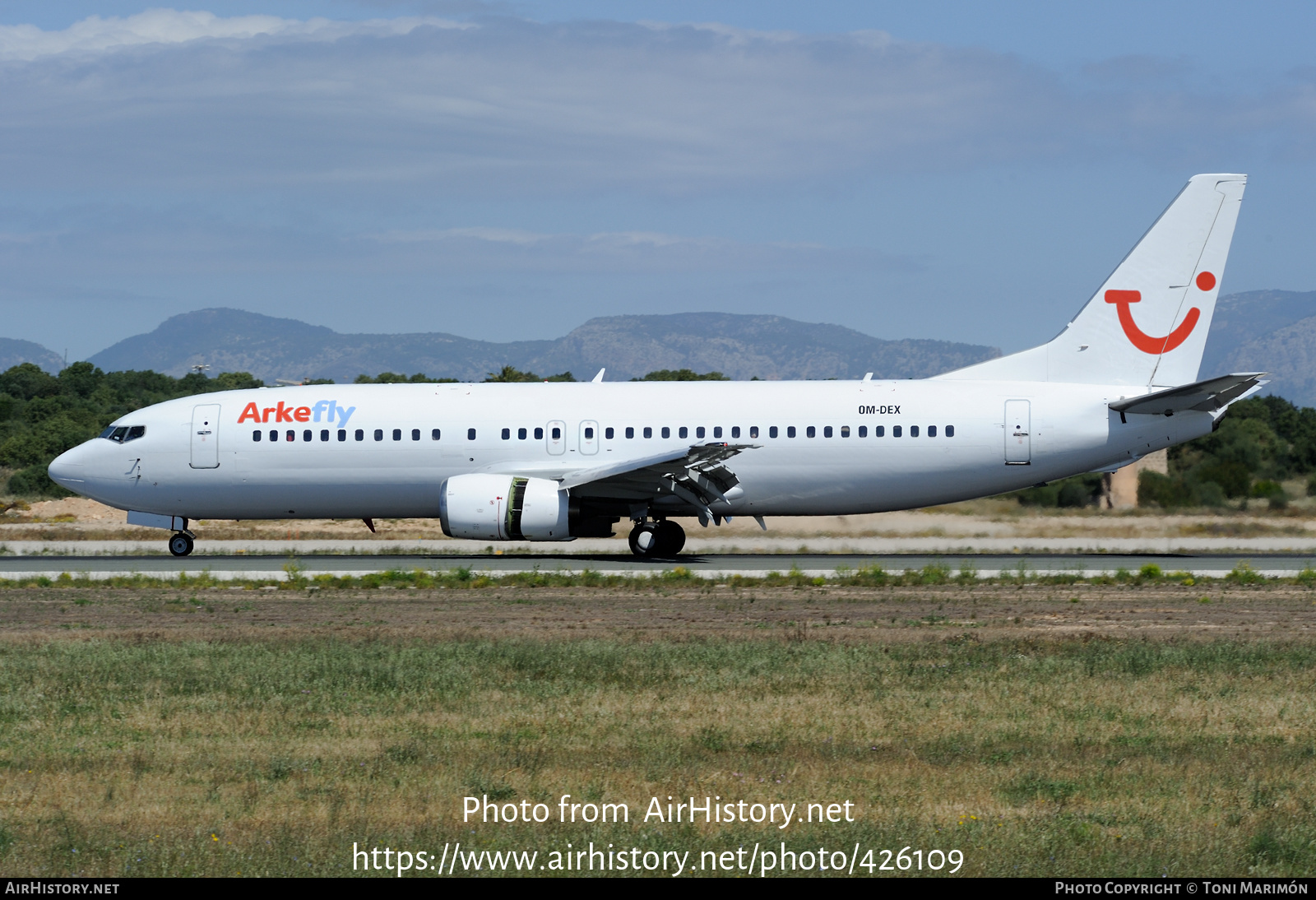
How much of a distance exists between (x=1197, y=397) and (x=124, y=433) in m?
23.5

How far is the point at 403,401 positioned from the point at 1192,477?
23.5m

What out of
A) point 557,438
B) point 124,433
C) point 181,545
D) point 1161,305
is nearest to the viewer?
point 1161,305

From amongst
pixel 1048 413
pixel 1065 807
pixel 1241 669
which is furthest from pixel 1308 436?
pixel 1065 807

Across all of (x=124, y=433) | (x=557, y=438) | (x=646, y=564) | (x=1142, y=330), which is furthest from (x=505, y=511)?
(x=1142, y=330)

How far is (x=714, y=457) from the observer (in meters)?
27.6

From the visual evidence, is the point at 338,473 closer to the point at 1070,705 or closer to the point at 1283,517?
the point at 1070,705

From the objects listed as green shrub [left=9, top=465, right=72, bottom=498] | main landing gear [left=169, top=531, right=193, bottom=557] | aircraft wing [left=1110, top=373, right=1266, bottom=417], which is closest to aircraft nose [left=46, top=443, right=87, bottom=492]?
main landing gear [left=169, top=531, right=193, bottom=557]

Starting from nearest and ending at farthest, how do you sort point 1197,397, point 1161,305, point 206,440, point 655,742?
point 655,742 → point 1197,397 → point 1161,305 → point 206,440

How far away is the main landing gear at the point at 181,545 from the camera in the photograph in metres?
31.3

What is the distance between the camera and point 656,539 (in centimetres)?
2903

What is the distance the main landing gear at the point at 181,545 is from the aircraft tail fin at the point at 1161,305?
19844mm

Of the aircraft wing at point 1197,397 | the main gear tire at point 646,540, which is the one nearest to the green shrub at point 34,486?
the main gear tire at point 646,540

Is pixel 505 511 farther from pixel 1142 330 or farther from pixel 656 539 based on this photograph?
pixel 1142 330

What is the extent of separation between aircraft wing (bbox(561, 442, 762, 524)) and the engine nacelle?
56 cm
